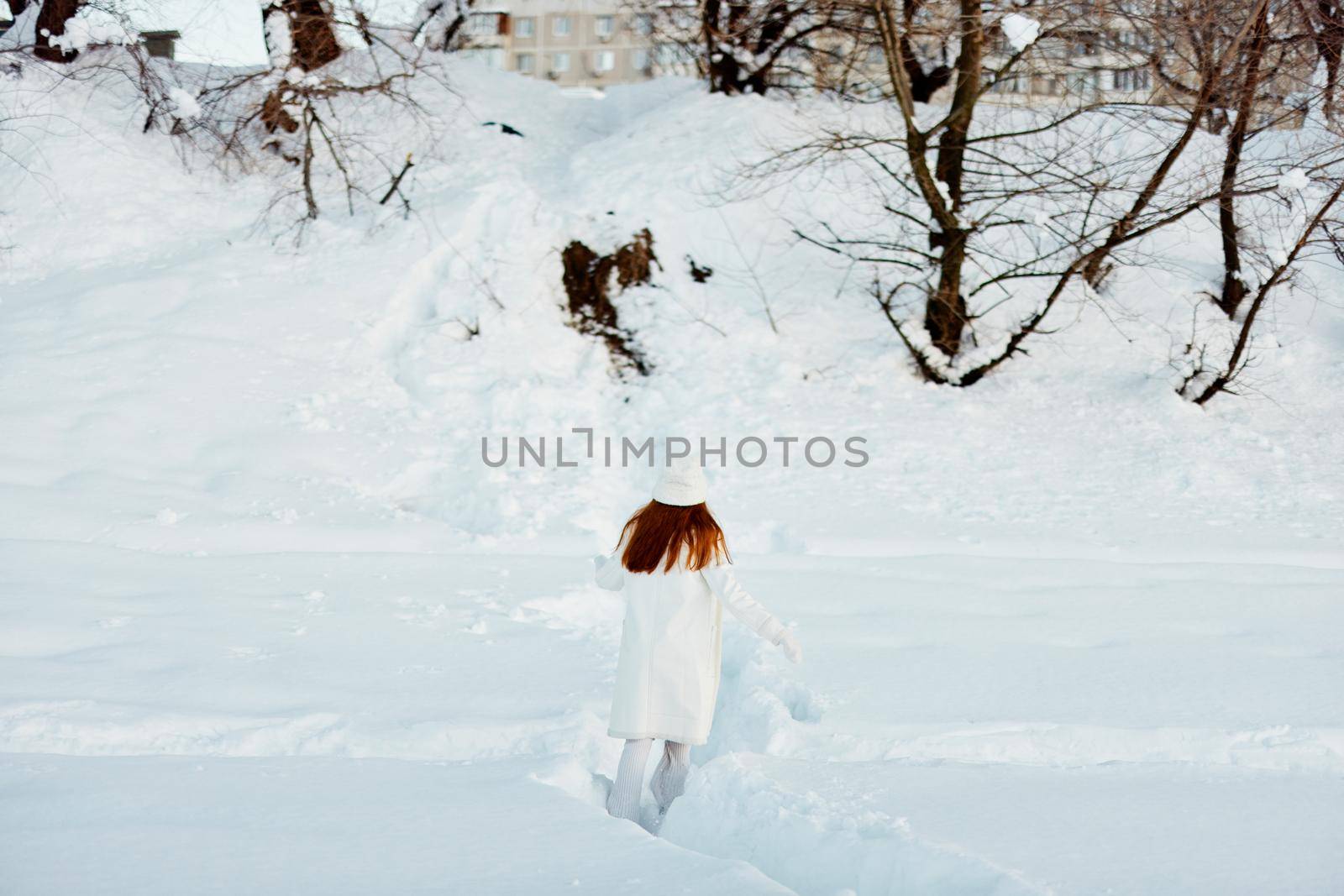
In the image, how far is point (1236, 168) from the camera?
8492 millimetres

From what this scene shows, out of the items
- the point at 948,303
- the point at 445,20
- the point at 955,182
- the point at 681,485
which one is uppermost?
the point at 445,20

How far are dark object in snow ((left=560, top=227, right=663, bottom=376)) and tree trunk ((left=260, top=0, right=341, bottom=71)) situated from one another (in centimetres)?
377

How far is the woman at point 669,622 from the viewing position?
139 inches

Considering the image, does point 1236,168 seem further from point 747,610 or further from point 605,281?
point 747,610

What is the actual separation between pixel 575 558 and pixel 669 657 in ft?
9.35

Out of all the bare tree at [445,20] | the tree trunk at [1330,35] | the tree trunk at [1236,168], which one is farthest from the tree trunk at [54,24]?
the tree trunk at [1330,35]

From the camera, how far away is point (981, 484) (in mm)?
7426

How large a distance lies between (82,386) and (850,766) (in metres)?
6.30

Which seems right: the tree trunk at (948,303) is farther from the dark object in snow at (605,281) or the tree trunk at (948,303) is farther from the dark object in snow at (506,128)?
the dark object in snow at (506,128)

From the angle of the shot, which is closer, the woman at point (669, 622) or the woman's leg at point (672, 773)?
the woman at point (669, 622)

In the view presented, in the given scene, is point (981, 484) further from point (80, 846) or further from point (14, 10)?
point (14, 10)

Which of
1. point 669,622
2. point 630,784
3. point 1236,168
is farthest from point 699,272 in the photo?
point 630,784

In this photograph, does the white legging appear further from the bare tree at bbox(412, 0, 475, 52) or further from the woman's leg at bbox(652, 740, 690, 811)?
the bare tree at bbox(412, 0, 475, 52)

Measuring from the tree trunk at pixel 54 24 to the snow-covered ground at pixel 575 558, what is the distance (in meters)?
0.61
